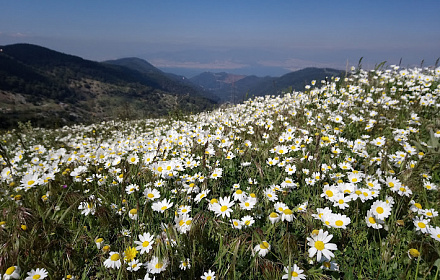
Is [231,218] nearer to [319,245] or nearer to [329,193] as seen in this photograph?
[319,245]

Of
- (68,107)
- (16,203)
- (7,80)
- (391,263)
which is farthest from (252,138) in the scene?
(7,80)

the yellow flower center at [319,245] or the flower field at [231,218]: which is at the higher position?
the yellow flower center at [319,245]

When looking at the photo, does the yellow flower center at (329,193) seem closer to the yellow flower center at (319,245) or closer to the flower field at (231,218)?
the flower field at (231,218)

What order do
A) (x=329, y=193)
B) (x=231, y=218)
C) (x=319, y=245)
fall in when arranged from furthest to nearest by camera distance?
(x=329, y=193) < (x=231, y=218) < (x=319, y=245)

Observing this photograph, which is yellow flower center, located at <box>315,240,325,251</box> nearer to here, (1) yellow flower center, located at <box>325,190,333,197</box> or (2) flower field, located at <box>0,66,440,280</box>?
(2) flower field, located at <box>0,66,440,280</box>

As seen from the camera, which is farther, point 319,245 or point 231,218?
point 231,218

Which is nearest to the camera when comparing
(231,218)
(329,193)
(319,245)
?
Result: (319,245)

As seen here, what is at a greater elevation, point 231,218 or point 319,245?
point 319,245

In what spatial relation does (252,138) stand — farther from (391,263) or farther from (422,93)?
(422,93)

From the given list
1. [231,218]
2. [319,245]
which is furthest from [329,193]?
[231,218]

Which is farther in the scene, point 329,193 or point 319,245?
point 329,193

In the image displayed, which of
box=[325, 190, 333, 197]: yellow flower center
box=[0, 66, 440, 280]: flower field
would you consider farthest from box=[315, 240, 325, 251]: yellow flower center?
box=[325, 190, 333, 197]: yellow flower center

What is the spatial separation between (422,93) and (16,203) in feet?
31.7

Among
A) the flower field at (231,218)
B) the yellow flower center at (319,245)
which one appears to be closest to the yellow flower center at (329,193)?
the flower field at (231,218)
